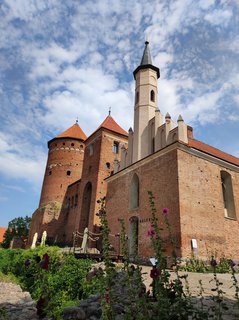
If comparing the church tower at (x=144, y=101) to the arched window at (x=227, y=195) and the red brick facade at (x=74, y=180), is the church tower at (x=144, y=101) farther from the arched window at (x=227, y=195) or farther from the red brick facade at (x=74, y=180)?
the red brick facade at (x=74, y=180)

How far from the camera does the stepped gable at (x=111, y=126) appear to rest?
2858 cm

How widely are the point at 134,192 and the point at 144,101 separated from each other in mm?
7019

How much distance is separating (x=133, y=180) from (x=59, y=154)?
20.9m

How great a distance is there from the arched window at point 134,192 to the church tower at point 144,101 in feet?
4.61

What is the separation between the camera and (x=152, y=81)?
69.1 ft

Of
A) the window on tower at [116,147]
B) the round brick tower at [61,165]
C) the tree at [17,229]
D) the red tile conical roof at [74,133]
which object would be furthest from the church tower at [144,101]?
the tree at [17,229]

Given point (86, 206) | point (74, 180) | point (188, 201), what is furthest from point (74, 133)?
point (188, 201)

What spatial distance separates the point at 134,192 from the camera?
18.0 meters

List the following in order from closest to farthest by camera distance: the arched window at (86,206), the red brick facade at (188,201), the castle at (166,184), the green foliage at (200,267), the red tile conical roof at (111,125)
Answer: the green foliage at (200,267) < the red brick facade at (188,201) < the castle at (166,184) < the arched window at (86,206) < the red tile conical roof at (111,125)

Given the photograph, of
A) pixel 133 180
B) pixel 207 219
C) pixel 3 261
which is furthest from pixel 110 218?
pixel 3 261

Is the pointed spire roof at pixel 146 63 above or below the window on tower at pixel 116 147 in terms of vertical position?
above

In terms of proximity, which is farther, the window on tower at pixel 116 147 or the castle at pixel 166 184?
the window on tower at pixel 116 147

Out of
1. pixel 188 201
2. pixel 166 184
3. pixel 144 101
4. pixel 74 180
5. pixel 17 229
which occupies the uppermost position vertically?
pixel 144 101

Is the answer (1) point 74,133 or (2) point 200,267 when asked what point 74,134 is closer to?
(1) point 74,133
